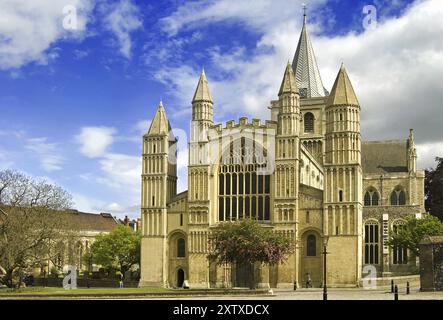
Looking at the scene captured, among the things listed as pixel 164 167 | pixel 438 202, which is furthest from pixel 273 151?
pixel 438 202

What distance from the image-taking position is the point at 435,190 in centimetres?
9206

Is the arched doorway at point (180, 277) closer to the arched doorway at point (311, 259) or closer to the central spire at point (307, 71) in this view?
the arched doorway at point (311, 259)

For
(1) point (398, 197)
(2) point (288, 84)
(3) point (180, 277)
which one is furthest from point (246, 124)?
(1) point (398, 197)

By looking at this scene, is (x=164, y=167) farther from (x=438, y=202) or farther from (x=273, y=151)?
(x=438, y=202)

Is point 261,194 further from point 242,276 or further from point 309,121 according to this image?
point 309,121

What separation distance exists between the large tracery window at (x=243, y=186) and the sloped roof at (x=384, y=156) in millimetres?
26730

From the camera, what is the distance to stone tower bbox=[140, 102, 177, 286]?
70.1 metres

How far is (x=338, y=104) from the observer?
65.8 meters

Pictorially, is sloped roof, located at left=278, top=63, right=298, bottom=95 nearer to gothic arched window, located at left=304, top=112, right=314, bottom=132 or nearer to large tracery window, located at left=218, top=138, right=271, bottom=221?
large tracery window, located at left=218, top=138, right=271, bottom=221

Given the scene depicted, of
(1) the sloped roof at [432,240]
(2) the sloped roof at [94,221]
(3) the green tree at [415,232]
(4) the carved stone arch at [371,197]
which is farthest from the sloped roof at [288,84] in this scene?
(2) the sloped roof at [94,221]

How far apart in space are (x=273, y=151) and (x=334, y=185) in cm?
705

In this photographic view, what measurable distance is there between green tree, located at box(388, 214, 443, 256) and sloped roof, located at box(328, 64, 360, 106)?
49.6ft

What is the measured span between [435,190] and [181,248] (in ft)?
130
